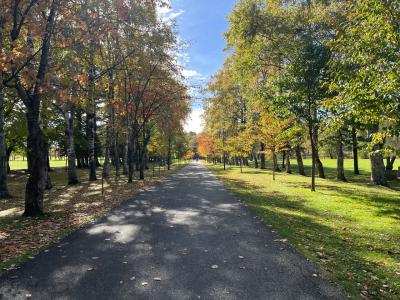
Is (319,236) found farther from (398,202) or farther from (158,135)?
(158,135)

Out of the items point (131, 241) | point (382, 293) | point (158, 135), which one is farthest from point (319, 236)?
point (158, 135)

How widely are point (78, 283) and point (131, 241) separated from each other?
259cm

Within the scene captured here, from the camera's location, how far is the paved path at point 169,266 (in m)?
4.95

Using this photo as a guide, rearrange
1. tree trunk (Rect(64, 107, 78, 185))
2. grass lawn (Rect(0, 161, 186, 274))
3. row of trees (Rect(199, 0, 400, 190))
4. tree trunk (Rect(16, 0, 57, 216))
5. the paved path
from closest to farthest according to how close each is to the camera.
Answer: the paved path < grass lawn (Rect(0, 161, 186, 274)) < row of trees (Rect(199, 0, 400, 190)) < tree trunk (Rect(16, 0, 57, 216)) < tree trunk (Rect(64, 107, 78, 185))

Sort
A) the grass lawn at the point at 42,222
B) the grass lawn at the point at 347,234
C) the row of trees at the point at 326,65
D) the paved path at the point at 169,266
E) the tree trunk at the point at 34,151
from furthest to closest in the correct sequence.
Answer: the tree trunk at the point at 34,151
the row of trees at the point at 326,65
the grass lawn at the point at 42,222
the grass lawn at the point at 347,234
the paved path at the point at 169,266

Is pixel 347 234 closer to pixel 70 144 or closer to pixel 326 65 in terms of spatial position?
pixel 326 65

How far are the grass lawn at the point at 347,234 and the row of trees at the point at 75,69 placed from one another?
8194mm

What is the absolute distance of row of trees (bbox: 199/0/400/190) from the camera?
388 inches

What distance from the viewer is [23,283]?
5305mm

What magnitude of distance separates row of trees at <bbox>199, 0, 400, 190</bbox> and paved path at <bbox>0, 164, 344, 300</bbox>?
5335 mm

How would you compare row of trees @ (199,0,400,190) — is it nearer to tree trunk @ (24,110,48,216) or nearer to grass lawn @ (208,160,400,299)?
grass lawn @ (208,160,400,299)

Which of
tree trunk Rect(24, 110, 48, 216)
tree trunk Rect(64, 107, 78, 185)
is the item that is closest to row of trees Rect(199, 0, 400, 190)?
tree trunk Rect(24, 110, 48, 216)

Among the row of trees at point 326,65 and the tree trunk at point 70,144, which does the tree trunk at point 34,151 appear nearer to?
the row of trees at point 326,65

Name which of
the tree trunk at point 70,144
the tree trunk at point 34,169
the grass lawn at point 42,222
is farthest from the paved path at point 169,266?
the tree trunk at point 70,144
